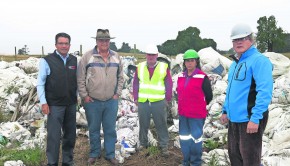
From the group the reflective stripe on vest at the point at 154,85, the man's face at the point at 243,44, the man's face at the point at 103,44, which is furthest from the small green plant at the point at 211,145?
the man's face at the point at 243,44

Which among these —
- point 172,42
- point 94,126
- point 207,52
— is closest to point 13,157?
point 94,126

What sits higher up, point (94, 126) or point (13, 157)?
Answer: point (94, 126)

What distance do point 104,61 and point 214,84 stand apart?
4384 mm

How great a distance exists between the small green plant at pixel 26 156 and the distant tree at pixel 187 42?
32.0 metres

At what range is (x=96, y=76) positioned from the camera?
4523 millimetres

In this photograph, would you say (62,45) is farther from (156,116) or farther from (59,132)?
(156,116)

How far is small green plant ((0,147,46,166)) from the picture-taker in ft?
15.2

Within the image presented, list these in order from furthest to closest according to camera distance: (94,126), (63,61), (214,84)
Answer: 1. (214,84)
2. (94,126)
3. (63,61)

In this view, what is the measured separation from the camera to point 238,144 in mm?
3324

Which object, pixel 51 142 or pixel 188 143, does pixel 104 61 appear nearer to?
pixel 51 142

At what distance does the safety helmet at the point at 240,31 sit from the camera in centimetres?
312

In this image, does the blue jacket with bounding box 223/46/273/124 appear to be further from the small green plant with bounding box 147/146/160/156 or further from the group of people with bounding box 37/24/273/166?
the small green plant with bounding box 147/146/160/156

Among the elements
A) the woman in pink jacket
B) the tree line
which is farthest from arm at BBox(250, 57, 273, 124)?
the tree line

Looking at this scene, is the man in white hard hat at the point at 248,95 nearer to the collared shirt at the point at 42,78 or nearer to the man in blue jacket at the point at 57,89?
the man in blue jacket at the point at 57,89
